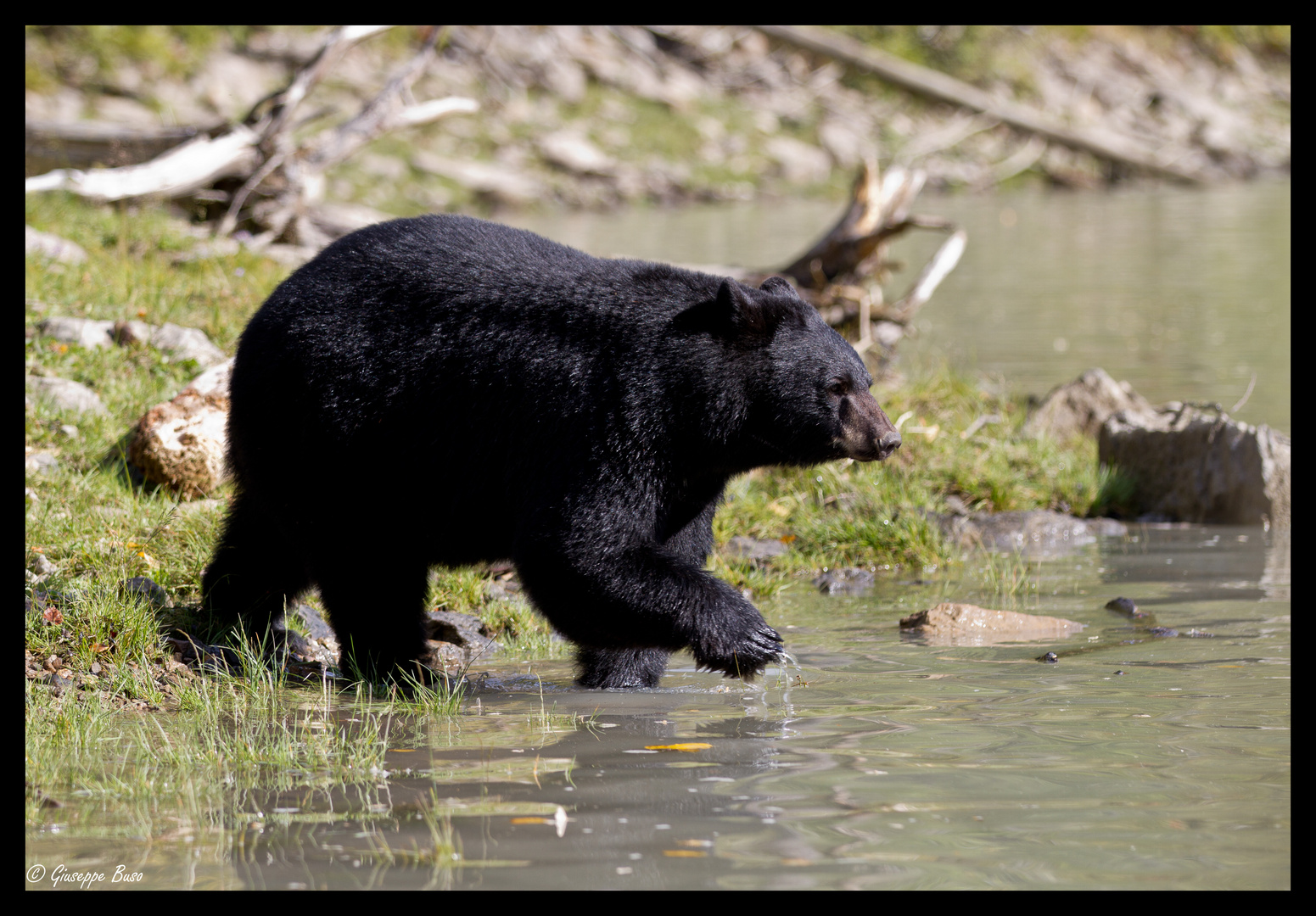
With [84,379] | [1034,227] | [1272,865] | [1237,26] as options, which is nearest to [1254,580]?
[1272,865]

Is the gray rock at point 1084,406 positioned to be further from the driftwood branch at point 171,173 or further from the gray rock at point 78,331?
the driftwood branch at point 171,173

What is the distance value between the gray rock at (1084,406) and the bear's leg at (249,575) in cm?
568

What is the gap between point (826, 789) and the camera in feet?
12.8

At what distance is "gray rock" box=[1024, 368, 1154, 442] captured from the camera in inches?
378

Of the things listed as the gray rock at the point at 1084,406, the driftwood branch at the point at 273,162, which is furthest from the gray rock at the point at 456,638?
the driftwood branch at the point at 273,162

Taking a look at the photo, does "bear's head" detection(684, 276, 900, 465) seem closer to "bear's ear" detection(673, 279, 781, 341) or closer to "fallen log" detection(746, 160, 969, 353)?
"bear's ear" detection(673, 279, 781, 341)

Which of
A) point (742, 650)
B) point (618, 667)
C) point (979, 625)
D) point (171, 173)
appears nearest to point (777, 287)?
point (742, 650)

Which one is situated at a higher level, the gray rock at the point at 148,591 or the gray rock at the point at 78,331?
the gray rock at the point at 78,331

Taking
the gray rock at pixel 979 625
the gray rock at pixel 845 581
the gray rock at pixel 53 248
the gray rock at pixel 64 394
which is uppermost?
the gray rock at pixel 53 248

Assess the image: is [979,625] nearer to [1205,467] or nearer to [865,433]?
[865,433]

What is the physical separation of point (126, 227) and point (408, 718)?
6481 mm

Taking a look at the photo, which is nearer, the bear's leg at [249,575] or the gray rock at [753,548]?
the bear's leg at [249,575]

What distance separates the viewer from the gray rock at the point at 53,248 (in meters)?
9.21

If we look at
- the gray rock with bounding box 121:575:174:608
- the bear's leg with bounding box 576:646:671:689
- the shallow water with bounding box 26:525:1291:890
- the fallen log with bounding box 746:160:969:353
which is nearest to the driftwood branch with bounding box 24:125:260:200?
the fallen log with bounding box 746:160:969:353
